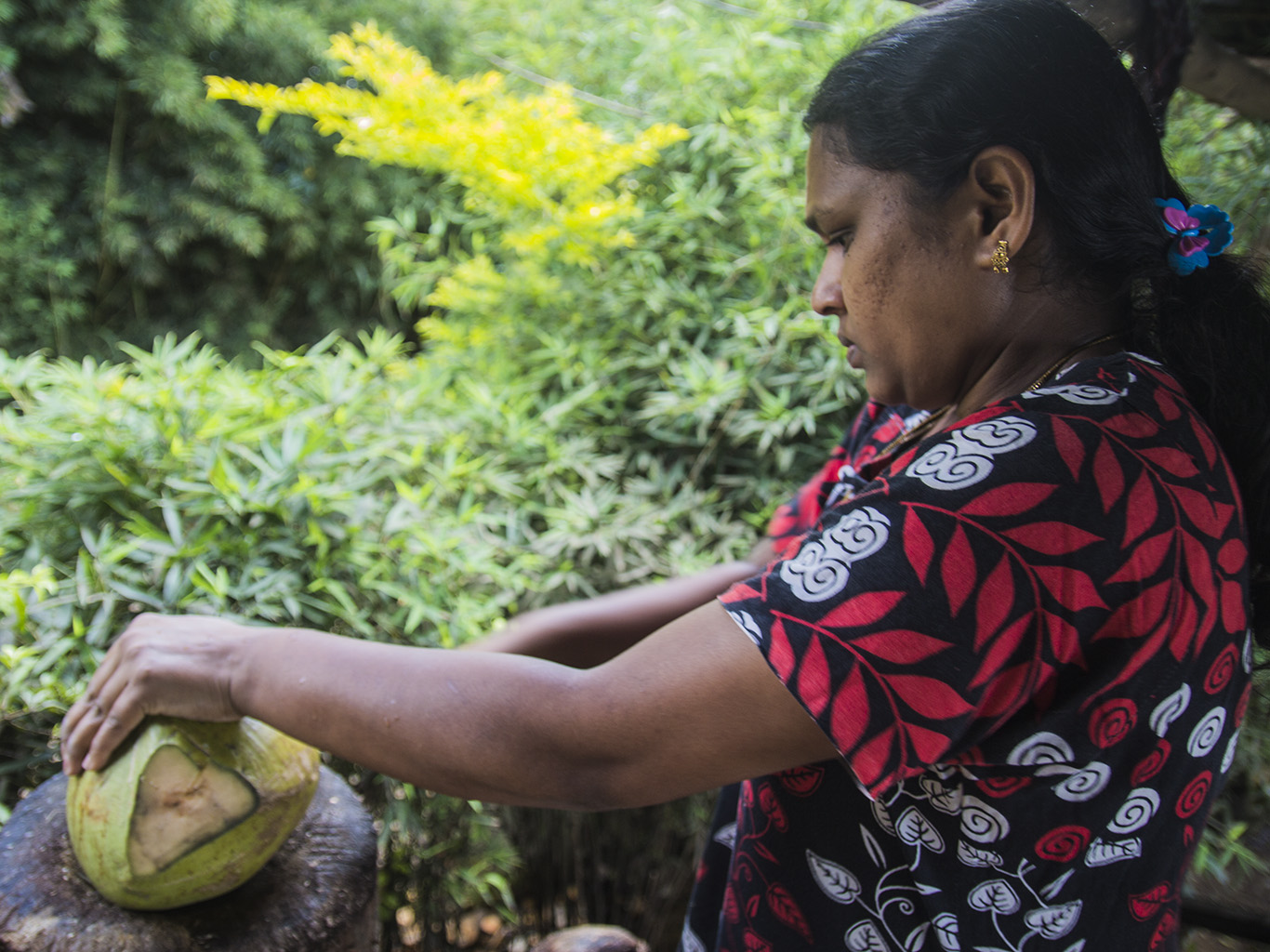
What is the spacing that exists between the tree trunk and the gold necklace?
1202mm

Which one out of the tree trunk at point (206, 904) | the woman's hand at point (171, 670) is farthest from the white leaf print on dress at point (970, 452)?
the tree trunk at point (206, 904)

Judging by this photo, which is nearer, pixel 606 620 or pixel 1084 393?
pixel 1084 393

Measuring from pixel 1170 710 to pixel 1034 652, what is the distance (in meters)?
0.20

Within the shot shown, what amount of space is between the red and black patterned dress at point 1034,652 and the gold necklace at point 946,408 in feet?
0.24

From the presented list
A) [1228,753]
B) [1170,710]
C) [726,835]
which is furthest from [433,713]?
[1228,753]

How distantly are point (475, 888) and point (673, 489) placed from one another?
1339 millimetres

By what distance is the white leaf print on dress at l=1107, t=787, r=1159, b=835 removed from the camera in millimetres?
955

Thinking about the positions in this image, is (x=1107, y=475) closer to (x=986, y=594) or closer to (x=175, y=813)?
(x=986, y=594)

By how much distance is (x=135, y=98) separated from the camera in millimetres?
3668

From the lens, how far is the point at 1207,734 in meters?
0.99

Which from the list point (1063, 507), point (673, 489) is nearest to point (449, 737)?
point (1063, 507)

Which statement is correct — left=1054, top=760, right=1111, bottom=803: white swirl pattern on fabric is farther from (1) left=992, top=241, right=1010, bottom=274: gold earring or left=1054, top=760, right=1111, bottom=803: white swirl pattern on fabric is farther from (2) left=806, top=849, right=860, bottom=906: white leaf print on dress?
(1) left=992, top=241, right=1010, bottom=274: gold earring

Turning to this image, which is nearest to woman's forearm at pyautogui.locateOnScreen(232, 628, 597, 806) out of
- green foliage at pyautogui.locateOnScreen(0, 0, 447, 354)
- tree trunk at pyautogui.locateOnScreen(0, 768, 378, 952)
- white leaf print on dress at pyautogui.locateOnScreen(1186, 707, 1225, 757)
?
tree trunk at pyautogui.locateOnScreen(0, 768, 378, 952)

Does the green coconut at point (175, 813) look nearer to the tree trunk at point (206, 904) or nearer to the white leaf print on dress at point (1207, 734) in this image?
the tree trunk at point (206, 904)
